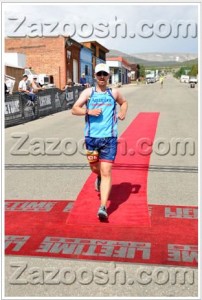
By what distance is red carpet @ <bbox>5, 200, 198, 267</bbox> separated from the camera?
12.9 ft

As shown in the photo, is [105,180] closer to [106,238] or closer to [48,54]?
[106,238]

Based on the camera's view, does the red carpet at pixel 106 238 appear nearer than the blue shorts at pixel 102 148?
Yes

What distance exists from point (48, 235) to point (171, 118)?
1263cm

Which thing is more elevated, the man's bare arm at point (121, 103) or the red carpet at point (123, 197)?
the man's bare arm at point (121, 103)

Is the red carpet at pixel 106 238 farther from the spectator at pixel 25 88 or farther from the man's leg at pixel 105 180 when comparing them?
the spectator at pixel 25 88

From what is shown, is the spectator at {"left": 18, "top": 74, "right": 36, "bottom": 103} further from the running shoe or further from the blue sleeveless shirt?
the running shoe

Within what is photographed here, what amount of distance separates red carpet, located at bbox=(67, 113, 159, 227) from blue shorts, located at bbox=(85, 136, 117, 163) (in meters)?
0.71

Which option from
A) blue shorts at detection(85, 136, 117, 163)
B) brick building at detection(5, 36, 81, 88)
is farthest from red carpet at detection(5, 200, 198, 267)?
brick building at detection(5, 36, 81, 88)

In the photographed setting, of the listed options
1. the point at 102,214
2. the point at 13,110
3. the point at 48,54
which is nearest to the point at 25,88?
the point at 13,110

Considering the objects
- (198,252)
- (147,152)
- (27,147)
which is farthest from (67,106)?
(198,252)

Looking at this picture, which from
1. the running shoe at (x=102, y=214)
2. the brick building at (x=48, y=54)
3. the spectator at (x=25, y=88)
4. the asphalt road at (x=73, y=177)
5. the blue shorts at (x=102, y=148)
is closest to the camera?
the asphalt road at (x=73, y=177)

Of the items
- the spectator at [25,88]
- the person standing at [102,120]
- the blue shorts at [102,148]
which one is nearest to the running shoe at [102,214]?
the person standing at [102,120]

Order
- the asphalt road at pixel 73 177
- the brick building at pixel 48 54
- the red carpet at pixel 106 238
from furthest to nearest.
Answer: the brick building at pixel 48 54, the red carpet at pixel 106 238, the asphalt road at pixel 73 177

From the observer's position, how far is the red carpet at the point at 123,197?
4879 mm
